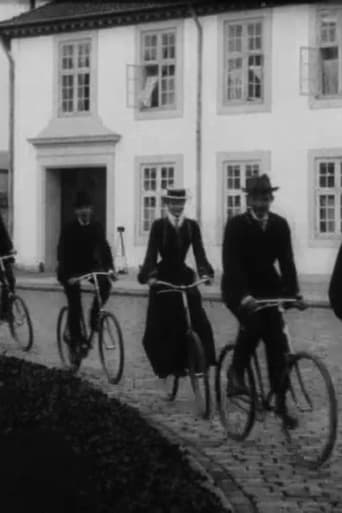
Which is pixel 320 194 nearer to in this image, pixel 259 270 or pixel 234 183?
pixel 234 183

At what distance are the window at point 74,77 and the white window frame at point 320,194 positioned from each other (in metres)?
6.62

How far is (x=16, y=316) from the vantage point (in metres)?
14.7

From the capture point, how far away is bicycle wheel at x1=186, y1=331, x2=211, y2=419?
9.24 meters

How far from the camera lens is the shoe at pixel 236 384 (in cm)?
809

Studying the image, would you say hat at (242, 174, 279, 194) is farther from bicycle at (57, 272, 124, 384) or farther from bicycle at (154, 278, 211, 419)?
bicycle at (57, 272, 124, 384)

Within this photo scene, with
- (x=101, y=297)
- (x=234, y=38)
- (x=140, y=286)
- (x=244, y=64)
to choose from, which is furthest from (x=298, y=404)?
(x=234, y=38)

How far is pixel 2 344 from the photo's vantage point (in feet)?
49.4

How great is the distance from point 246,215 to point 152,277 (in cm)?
200

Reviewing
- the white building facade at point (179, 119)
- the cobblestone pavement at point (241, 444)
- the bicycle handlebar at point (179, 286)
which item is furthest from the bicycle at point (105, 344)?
the white building facade at point (179, 119)

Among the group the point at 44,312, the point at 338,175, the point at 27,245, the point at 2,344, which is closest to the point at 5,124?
the point at 27,245

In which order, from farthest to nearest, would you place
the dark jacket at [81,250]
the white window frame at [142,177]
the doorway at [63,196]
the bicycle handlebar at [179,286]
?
the doorway at [63,196]
the white window frame at [142,177]
the dark jacket at [81,250]
the bicycle handlebar at [179,286]

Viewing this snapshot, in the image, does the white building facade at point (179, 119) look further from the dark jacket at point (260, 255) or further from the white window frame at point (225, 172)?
the dark jacket at point (260, 255)

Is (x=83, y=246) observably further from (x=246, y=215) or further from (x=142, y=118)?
(x=142, y=118)

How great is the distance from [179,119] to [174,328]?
2091 cm
